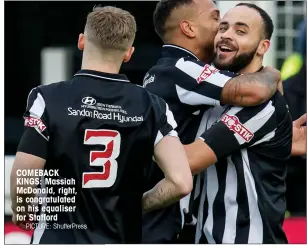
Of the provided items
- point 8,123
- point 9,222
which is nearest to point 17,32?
point 8,123

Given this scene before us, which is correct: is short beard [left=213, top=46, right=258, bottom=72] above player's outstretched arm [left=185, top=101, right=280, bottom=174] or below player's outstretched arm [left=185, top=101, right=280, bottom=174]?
above

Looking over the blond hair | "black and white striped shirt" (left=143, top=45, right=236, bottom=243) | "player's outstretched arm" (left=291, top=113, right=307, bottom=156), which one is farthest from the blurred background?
the blond hair

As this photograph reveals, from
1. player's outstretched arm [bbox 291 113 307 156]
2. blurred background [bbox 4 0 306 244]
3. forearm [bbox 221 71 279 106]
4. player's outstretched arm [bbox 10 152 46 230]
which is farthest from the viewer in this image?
blurred background [bbox 4 0 306 244]

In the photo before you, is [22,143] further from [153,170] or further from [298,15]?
[298,15]

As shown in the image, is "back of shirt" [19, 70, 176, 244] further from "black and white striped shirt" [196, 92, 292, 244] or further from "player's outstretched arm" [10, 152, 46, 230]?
"black and white striped shirt" [196, 92, 292, 244]

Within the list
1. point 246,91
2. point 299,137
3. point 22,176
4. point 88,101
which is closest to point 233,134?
point 246,91

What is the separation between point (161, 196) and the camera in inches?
151

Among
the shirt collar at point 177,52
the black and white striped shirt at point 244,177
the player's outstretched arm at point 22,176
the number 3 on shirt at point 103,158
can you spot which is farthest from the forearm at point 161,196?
the shirt collar at point 177,52

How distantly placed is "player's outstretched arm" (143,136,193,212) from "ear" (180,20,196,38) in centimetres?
71

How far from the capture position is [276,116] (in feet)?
13.7

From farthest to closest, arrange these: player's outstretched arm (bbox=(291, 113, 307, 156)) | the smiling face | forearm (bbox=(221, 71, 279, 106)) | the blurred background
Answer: the blurred background < player's outstretched arm (bbox=(291, 113, 307, 156)) < the smiling face < forearm (bbox=(221, 71, 279, 106))

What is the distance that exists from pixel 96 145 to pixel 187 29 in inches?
34.2

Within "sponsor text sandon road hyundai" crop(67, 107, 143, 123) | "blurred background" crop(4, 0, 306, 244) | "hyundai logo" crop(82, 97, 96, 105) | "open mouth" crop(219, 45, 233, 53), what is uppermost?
"open mouth" crop(219, 45, 233, 53)

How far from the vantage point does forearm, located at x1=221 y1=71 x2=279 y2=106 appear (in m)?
4.07
